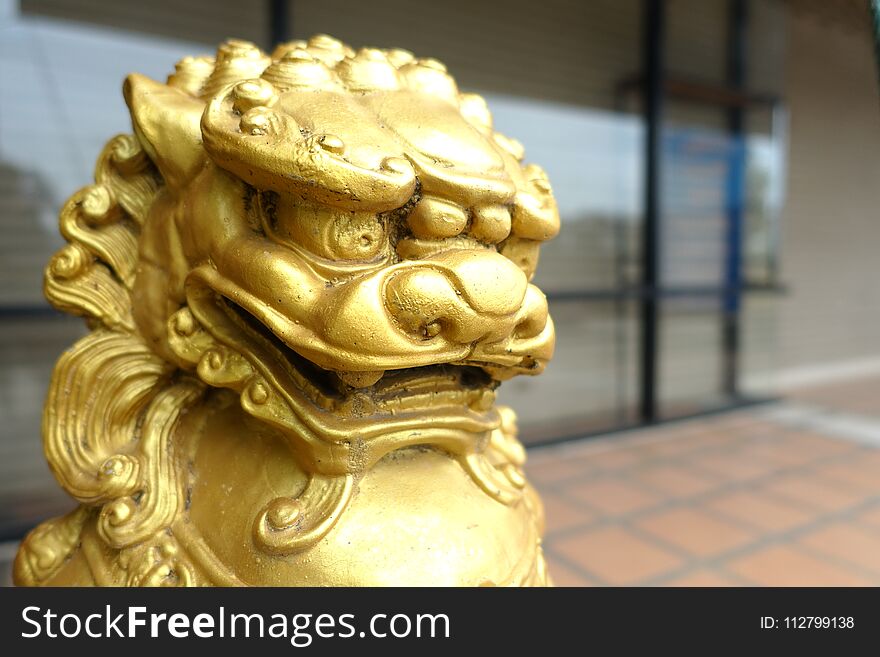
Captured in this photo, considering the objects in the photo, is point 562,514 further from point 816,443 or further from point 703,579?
point 816,443

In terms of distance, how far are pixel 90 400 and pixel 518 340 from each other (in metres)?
0.45

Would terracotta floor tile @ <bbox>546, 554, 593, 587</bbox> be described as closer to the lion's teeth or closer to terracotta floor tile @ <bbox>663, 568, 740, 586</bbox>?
terracotta floor tile @ <bbox>663, 568, 740, 586</bbox>

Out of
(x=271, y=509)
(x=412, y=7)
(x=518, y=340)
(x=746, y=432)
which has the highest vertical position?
(x=412, y=7)

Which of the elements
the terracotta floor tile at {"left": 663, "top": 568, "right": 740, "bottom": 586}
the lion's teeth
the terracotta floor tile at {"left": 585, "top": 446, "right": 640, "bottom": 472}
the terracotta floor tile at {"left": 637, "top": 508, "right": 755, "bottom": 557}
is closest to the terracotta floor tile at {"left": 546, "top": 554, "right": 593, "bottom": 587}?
the terracotta floor tile at {"left": 663, "top": 568, "right": 740, "bottom": 586}

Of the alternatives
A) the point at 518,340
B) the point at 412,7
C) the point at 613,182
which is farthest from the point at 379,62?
the point at 613,182

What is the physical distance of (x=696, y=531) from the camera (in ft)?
6.01

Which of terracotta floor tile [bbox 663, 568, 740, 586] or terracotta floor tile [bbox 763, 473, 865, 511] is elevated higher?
terracotta floor tile [bbox 663, 568, 740, 586]

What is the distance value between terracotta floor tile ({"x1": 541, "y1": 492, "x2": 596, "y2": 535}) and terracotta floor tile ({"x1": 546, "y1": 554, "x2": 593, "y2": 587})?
220 mm

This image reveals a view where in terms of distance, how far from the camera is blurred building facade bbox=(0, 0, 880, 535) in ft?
6.25

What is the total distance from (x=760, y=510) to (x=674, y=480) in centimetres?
32

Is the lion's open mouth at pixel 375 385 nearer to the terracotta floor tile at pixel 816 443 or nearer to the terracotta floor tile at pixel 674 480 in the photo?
the terracotta floor tile at pixel 674 480

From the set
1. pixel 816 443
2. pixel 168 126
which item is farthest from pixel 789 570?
pixel 168 126

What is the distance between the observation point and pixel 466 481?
671 millimetres

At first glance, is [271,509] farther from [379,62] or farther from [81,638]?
[379,62]
